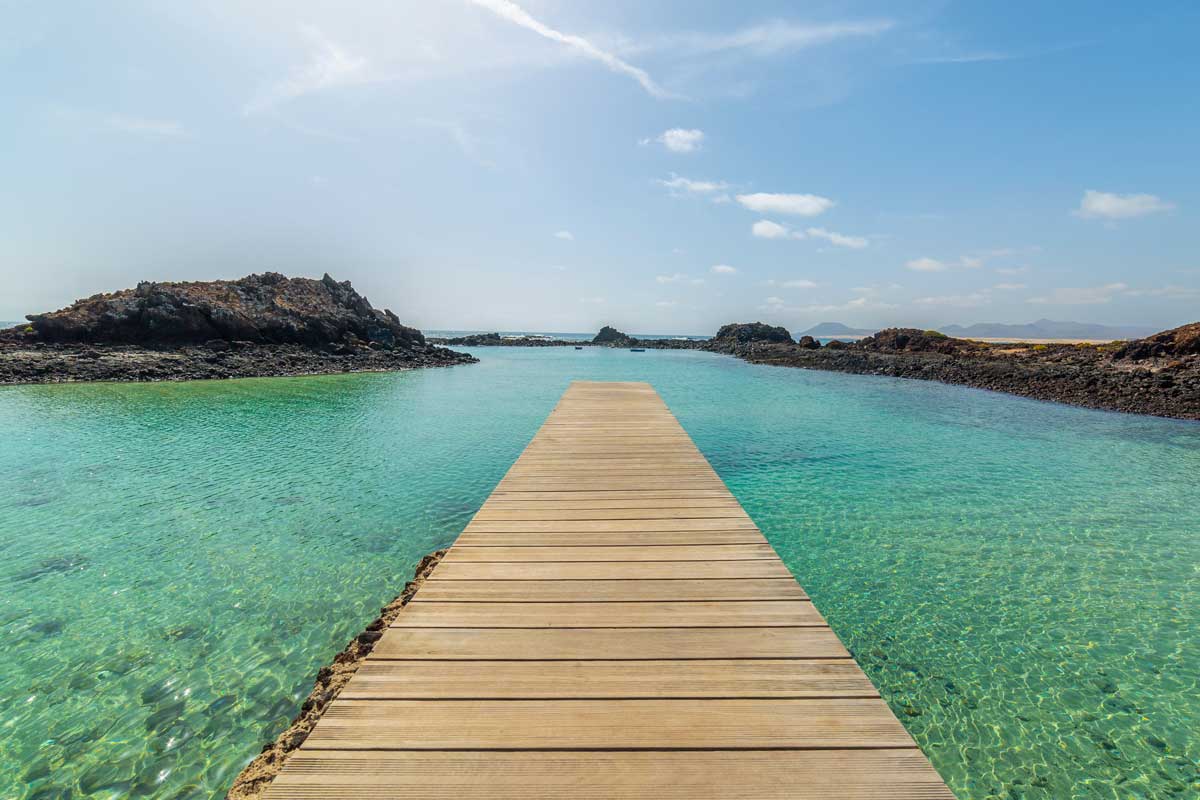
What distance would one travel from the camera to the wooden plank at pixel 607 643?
2.80m

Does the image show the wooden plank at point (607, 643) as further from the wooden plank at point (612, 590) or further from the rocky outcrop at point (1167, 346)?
the rocky outcrop at point (1167, 346)

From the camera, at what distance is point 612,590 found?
11.8 ft

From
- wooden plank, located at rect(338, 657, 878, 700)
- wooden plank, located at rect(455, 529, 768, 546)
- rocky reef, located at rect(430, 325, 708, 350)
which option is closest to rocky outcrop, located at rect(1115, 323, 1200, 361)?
wooden plank, located at rect(455, 529, 768, 546)

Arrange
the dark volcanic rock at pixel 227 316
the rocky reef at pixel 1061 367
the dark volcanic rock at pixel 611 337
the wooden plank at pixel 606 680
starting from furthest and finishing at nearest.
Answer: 1. the dark volcanic rock at pixel 611 337
2. the dark volcanic rock at pixel 227 316
3. the rocky reef at pixel 1061 367
4. the wooden plank at pixel 606 680

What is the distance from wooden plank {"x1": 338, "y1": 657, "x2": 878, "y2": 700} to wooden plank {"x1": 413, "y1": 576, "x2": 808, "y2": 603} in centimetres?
73

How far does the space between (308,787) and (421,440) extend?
519 inches

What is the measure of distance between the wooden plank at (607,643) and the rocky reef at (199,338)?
3413cm

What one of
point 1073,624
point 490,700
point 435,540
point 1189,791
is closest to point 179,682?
point 435,540

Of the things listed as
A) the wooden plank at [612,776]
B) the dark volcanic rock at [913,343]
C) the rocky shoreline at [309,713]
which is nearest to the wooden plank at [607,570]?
the rocky shoreline at [309,713]

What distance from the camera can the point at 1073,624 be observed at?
5449 millimetres

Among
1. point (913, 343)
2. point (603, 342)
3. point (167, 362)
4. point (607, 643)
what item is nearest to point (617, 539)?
point (607, 643)

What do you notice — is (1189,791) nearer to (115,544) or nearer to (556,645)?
(556,645)

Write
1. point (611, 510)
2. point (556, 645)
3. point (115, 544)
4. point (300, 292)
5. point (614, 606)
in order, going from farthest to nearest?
point (300, 292) → point (115, 544) → point (611, 510) → point (614, 606) → point (556, 645)

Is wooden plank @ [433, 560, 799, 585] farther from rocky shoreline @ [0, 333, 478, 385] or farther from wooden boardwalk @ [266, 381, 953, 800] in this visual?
rocky shoreline @ [0, 333, 478, 385]
